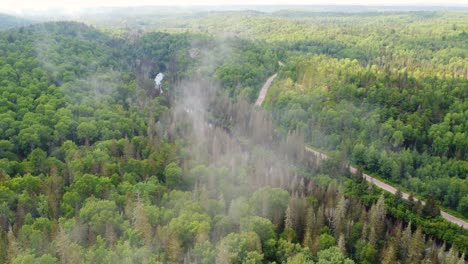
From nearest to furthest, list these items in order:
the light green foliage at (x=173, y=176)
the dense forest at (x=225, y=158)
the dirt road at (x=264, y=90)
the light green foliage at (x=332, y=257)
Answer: the light green foliage at (x=332, y=257), the dense forest at (x=225, y=158), the light green foliage at (x=173, y=176), the dirt road at (x=264, y=90)

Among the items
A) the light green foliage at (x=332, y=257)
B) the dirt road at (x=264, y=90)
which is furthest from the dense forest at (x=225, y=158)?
the dirt road at (x=264, y=90)

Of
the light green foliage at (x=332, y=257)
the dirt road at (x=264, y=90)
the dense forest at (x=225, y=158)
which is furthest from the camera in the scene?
the dirt road at (x=264, y=90)

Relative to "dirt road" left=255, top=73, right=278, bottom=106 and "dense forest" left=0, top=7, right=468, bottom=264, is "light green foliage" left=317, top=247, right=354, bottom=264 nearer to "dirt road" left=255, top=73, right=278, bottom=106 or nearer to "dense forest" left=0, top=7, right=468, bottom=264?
"dense forest" left=0, top=7, right=468, bottom=264

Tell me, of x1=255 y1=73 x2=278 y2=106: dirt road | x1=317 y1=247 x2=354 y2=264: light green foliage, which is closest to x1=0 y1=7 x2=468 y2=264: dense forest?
x1=317 y1=247 x2=354 y2=264: light green foliage

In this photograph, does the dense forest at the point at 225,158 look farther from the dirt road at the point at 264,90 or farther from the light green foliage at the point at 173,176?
the dirt road at the point at 264,90

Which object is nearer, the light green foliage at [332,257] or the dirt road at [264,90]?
the light green foliage at [332,257]

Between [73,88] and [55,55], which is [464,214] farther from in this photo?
[55,55]

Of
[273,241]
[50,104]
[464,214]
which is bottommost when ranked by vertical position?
[464,214]

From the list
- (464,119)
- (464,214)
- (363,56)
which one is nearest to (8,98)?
(464,214)
